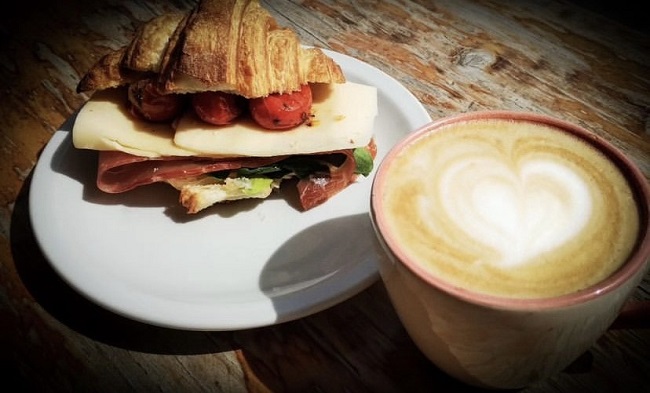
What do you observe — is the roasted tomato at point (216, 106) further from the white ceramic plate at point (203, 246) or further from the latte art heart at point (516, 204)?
the latte art heart at point (516, 204)

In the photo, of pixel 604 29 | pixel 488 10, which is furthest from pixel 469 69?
pixel 604 29

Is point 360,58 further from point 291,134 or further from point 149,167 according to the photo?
point 149,167

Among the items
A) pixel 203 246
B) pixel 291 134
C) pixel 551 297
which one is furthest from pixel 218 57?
pixel 551 297

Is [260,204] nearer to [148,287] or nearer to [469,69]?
[148,287]

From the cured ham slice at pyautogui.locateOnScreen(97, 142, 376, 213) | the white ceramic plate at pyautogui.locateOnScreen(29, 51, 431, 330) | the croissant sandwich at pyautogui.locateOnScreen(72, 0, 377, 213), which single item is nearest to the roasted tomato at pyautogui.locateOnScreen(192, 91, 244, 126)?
the croissant sandwich at pyautogui.locateOnScreen(72, 0, 377, 213)

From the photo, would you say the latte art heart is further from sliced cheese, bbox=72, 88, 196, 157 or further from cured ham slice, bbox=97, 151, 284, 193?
sliced cheese, bbox=72, 88, 196, 157
